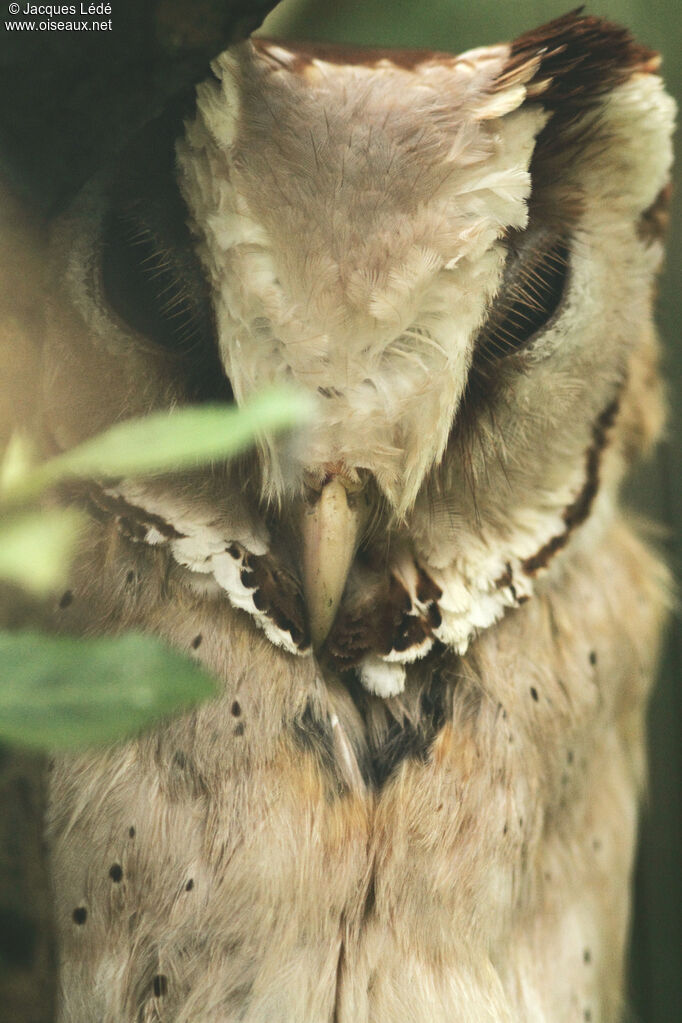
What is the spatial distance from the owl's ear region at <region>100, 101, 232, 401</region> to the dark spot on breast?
24.0 inches

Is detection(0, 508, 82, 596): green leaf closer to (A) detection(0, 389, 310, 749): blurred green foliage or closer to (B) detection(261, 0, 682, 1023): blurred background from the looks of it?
(A) detection(0, 389, 310, 749): blurred green foliage

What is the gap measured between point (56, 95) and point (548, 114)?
0.55 metres

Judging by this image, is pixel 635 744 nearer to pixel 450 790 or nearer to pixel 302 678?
pixel 450 790

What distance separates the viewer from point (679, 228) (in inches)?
72.0

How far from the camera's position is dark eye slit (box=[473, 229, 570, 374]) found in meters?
1.07

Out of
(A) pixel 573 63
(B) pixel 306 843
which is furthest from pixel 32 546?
(A) pixel 573 63

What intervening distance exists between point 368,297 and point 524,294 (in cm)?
22

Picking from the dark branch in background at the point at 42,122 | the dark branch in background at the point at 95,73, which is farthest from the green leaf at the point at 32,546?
the dark branch in background at the point at 95,73


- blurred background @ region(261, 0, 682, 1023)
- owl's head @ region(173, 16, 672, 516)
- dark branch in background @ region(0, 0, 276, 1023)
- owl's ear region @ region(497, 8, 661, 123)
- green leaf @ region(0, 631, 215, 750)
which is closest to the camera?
green leaf @ region(0, 631, 215, 750)

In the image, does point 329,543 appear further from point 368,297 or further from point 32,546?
point 32,546

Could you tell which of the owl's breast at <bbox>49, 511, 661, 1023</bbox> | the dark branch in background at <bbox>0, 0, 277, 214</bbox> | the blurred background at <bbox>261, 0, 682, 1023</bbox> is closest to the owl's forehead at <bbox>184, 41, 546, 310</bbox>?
the dark branch in background at <bbox>0, 0, 277, 214</bbox>

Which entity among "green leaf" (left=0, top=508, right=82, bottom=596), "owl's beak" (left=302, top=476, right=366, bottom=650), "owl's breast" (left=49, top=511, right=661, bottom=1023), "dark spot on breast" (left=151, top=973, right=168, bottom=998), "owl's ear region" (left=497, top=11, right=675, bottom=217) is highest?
"owl's ear region" (left=497, top=11, right=675, bottom=217)

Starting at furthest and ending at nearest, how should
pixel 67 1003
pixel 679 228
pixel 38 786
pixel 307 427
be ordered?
pixel 679 228 → pixel 67 1003 → pixel 307 427 → pixel 38 786

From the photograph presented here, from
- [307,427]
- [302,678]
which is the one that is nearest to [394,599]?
[302,678]
